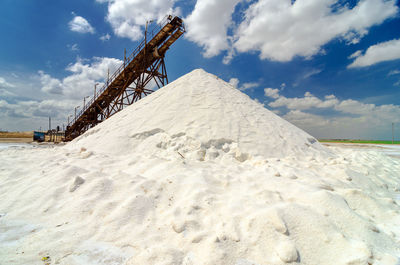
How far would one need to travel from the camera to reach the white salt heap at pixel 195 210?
4.54 feet

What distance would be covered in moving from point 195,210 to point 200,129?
96.2 inches

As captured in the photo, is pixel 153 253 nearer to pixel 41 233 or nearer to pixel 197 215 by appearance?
pixel 197 215

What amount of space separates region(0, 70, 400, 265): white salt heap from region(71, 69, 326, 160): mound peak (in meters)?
0.07

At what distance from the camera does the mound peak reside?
12.8 feet

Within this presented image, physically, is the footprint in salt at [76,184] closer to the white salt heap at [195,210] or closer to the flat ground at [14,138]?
the white salt heap at [195,210]

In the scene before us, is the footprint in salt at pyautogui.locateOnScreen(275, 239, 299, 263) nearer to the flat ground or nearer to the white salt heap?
the white salt heap

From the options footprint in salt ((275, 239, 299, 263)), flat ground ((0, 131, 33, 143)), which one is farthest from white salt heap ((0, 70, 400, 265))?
flat ground ((0, 131, 33, 143))

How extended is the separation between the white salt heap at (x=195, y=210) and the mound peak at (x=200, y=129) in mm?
65

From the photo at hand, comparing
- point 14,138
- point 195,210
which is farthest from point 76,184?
point 14,138

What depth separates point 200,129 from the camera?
413 cm

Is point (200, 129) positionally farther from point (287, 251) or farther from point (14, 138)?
point (14, 138)

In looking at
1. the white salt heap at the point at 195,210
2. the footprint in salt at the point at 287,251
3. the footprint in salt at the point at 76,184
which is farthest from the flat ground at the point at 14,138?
the footprint in salt at the point at 287,251

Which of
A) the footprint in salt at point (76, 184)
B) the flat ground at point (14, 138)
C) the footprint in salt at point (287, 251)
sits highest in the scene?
the flat ground at point (14, 138)

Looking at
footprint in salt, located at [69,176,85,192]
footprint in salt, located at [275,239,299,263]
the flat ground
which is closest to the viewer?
footprint in salt, located at [275,239,299,263]
